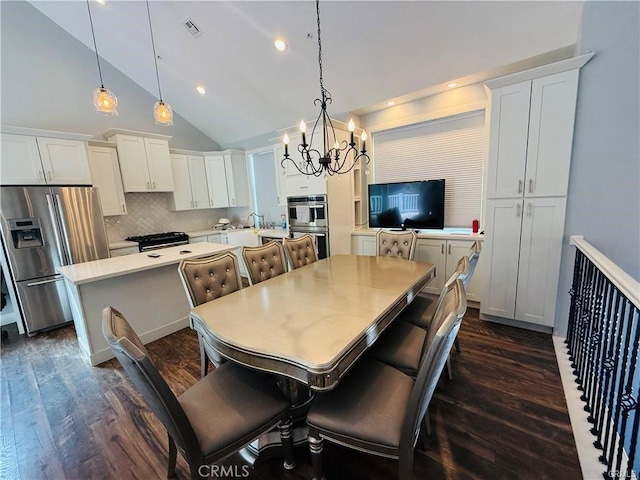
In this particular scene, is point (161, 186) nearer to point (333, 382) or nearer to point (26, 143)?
point (26, 143)

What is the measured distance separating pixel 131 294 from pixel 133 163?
8.73ft

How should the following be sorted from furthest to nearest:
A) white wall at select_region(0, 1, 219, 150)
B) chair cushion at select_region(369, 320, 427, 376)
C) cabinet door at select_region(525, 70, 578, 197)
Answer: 1. white wall at select_region(0, 1, 219, 150)
2. cabinet door at select_region(525, 70, 578, 197)
3. chair cushion at select_region(369, 320, 427, 376)

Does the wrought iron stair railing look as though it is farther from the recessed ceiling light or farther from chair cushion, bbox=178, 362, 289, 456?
the recessed ceiling light

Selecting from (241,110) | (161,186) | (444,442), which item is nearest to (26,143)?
(161,186)

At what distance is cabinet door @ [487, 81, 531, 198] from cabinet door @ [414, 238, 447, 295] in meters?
0.90

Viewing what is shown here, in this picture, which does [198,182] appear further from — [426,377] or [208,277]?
[426,377]

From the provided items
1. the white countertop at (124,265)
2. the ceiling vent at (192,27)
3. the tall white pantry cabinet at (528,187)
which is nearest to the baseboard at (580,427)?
the tall white pantry cabinet at (528,187)

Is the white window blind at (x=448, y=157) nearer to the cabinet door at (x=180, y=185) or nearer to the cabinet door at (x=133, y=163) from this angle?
the cabinet door at (x=180, y=185)

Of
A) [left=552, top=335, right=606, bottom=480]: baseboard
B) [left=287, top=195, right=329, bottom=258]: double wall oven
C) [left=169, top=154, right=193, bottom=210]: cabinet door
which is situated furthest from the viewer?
[left=169, top=154, right=193, bottom=210]: cabinet door

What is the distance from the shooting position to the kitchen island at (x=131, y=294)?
2.48 metres

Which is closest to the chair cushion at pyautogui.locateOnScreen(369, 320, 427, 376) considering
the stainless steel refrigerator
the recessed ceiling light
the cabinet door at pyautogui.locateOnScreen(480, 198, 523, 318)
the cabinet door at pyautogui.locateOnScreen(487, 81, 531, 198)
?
the cabinet door at pyautogui.locateOnScreen(480, 198, 523, 318)

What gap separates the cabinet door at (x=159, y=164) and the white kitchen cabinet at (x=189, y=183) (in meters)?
0.22

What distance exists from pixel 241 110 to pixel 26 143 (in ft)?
9.26

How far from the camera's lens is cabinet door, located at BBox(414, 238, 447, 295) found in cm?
341
